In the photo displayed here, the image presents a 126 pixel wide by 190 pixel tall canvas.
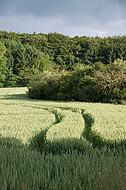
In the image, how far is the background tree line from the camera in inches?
1471

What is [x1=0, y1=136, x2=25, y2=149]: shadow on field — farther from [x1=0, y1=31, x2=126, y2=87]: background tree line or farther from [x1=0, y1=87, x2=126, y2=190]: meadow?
[x1=0, y1=31, x2=126, y2=87]: background tree line

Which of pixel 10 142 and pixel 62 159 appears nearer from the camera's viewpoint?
pixel 62 159

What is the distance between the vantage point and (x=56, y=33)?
2372 inches

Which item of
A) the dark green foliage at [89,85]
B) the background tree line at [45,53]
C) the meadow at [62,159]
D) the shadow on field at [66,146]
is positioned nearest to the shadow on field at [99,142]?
the meadow at [62,159]

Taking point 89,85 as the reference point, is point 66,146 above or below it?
below

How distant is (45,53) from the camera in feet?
158

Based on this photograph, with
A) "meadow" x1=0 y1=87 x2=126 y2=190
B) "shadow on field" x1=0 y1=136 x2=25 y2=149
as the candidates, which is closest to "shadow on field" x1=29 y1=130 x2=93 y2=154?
"meadow" x1=0 y1=87 x2=126 y2=190

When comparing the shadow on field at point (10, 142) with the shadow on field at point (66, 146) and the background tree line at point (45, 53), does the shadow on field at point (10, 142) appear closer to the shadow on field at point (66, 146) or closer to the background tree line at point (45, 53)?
the shadow on field at point (66, 146)

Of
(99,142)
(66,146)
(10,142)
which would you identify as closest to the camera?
(66,146)

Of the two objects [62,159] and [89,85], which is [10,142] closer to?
[62,159]

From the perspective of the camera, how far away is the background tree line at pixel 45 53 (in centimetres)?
3738

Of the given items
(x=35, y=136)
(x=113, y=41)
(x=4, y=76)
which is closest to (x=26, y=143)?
(x=35, y=136)

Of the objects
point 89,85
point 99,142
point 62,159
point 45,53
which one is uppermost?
point 45,53

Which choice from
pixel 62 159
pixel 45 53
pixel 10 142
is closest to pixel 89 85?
pixel 10 142
